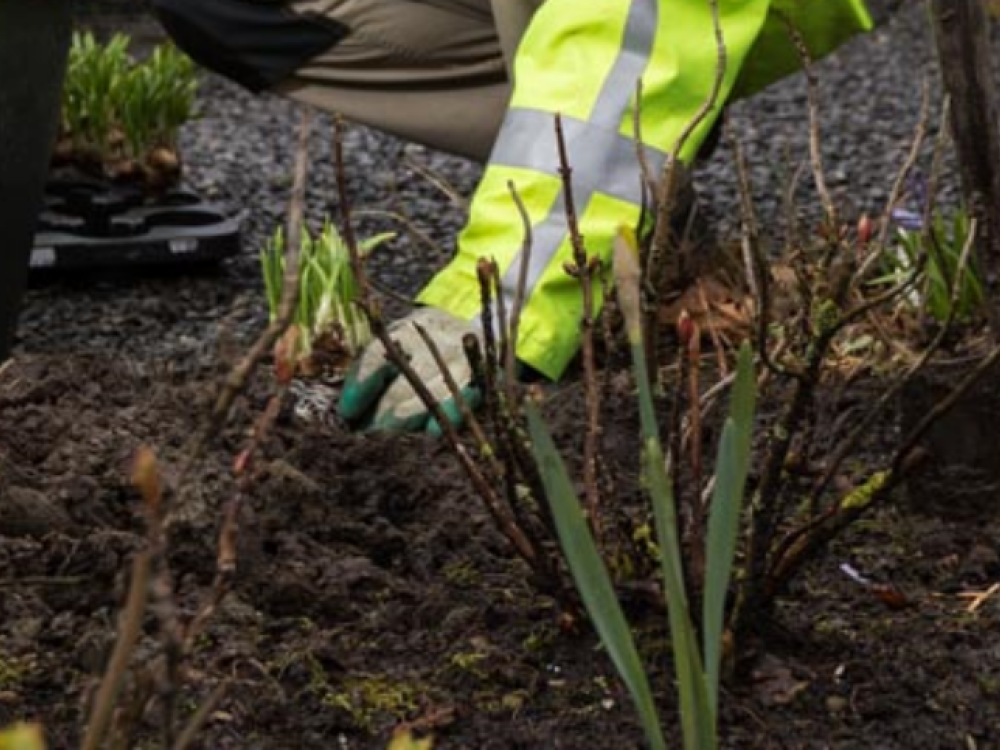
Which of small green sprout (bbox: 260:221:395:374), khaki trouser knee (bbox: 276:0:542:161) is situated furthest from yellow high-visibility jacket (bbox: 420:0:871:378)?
khaki trouser knee (bbox: 276:0:542:161)

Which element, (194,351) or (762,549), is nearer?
(762,549)

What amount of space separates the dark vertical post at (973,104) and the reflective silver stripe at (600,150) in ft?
2.32

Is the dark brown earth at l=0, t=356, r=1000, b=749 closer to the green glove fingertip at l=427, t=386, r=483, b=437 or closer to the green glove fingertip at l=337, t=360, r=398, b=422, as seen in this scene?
the green glove fingertip at l=427, t=386, r=483, b=437

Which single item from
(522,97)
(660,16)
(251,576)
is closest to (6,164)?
(522,97)

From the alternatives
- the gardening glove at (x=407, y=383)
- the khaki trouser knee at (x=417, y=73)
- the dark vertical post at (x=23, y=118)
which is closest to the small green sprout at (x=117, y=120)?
the khaki trouser knee at (x=417, y=73)

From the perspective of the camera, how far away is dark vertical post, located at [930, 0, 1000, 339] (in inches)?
92.7

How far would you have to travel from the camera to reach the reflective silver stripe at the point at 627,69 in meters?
3.08

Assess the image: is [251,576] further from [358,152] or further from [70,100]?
[358,152]

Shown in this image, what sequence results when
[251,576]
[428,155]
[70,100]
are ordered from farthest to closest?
[428,155] → [70,100] → [251,576]

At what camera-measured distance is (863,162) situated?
509 centimetres

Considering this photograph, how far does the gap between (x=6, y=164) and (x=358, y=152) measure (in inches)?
83.1

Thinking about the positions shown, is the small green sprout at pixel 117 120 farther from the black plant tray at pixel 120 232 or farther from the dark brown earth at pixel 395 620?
the dark brown earth at pixel 395 620

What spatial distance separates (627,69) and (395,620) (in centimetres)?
113

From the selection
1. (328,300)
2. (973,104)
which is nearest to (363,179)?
(328,300)
